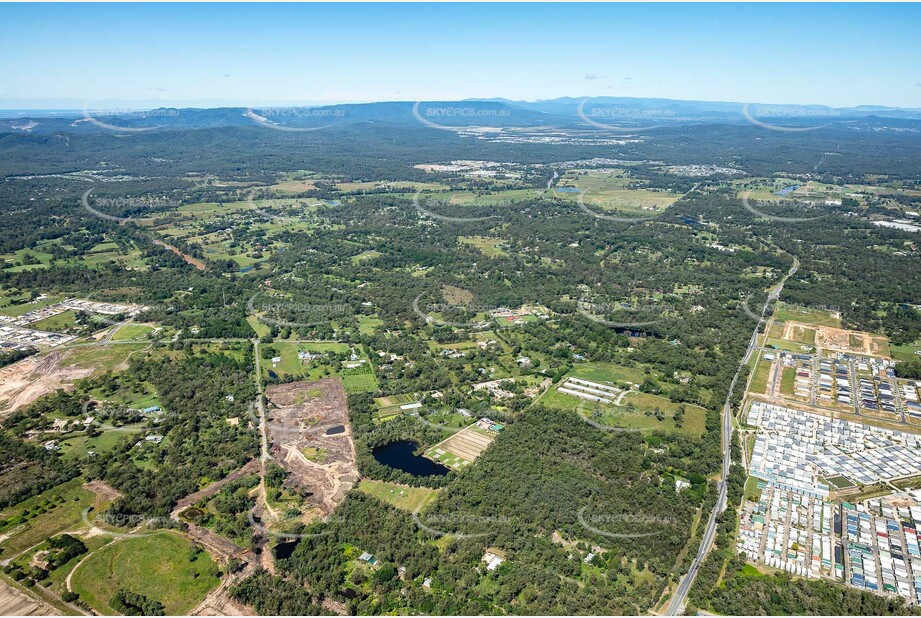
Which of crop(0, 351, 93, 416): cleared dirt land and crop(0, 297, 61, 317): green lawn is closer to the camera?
crop(0, 351, 93, 416): cleared dirt land

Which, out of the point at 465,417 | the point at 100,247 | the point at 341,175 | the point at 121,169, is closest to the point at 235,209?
the point at 100,247

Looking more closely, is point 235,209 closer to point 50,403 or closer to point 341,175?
point 341,175

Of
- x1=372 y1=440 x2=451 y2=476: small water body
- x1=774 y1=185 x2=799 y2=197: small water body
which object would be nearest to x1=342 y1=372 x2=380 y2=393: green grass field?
x1=372 y1=440 x2=451 y2=476: small water body

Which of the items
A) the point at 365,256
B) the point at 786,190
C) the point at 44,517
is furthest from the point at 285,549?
the point at 786,190

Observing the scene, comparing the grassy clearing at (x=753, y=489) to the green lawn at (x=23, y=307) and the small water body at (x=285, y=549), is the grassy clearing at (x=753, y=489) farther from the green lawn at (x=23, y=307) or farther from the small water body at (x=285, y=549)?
the green lawn at (x=23, y=307)

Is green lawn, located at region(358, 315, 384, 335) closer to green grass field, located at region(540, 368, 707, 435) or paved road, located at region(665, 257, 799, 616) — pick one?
green grass field, located at region(540, 368, 707, 435)

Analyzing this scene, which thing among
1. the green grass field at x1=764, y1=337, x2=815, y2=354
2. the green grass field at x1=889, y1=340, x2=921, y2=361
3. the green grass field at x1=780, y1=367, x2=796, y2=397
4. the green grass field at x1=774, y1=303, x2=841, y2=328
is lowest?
the green grass field at x1=780, y1=367, x2=796, y2=397

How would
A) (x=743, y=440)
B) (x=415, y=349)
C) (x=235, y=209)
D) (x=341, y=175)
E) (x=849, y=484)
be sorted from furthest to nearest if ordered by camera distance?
1. (x=341, y=175)
2. (x=235, y=209)
3. (x=415, y=349)
4. (x=743, y=440)
5. (x=849, y=484)
